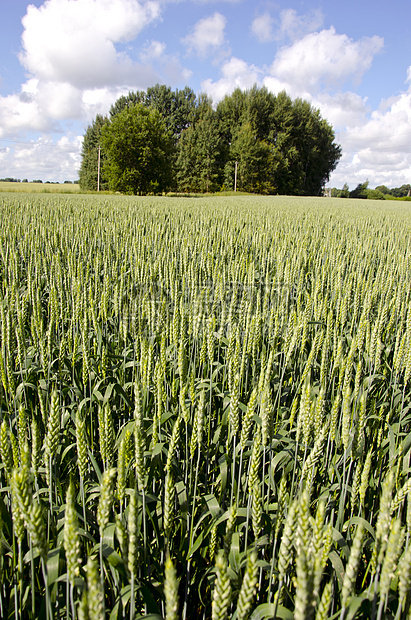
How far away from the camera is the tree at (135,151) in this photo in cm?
3136

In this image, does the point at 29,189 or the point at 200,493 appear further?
the point at 29,189

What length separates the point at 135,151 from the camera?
3209 centimetres

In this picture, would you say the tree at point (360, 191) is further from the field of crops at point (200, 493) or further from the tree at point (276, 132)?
the field of crops at point (200, 493)

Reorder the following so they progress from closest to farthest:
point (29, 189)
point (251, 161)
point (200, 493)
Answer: point (200, 493) → point (29, 189) → point (251, 161)

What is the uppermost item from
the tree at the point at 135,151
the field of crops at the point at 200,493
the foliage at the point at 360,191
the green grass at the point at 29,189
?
the foliage at the point at 360,191

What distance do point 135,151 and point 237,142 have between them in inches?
717

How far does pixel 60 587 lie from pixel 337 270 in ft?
10.9

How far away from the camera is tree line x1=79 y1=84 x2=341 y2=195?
1770 inches

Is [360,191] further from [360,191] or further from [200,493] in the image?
[200,493]

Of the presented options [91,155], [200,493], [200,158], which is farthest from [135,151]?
[200,493]

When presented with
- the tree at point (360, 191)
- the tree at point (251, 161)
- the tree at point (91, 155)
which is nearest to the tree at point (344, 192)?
the tree at point (360, 191)

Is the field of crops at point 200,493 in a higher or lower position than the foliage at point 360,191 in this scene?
lower

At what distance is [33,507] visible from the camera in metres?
0.70

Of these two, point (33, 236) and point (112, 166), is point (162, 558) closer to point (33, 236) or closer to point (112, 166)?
point (33, 236)
